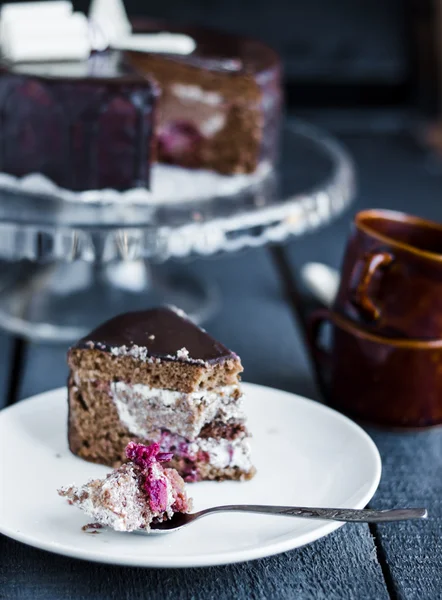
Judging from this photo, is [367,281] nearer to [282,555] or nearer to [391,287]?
[391,287]

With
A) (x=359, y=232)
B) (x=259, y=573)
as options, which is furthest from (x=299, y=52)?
(x=259, y=573)

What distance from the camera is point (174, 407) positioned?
1146 millimetres

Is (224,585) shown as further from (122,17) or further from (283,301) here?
(122,17)

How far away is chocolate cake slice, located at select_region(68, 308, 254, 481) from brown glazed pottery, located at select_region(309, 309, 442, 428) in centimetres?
25

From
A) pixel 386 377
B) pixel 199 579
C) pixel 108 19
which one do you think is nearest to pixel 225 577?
pixel 199 579

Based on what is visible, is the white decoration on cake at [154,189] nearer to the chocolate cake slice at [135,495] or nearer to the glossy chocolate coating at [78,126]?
the glossy chocolate coating at [78,126]

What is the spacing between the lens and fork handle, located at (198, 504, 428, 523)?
98cm

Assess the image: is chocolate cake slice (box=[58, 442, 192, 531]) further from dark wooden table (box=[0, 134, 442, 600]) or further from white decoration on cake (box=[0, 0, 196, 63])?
white decoration on cake (box=[0, 0, 196, 63])

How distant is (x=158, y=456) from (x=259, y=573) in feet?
0.52

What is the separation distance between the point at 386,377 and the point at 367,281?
14cm

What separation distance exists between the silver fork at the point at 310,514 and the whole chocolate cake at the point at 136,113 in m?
0.70

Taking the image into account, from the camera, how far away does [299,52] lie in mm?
2740

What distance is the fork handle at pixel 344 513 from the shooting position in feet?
3.22

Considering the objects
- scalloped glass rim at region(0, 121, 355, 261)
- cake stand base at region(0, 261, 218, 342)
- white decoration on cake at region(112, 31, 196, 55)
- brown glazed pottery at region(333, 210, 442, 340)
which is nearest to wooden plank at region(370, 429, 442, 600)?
brown glazed pottery at region(333, 210, 442, 340)
